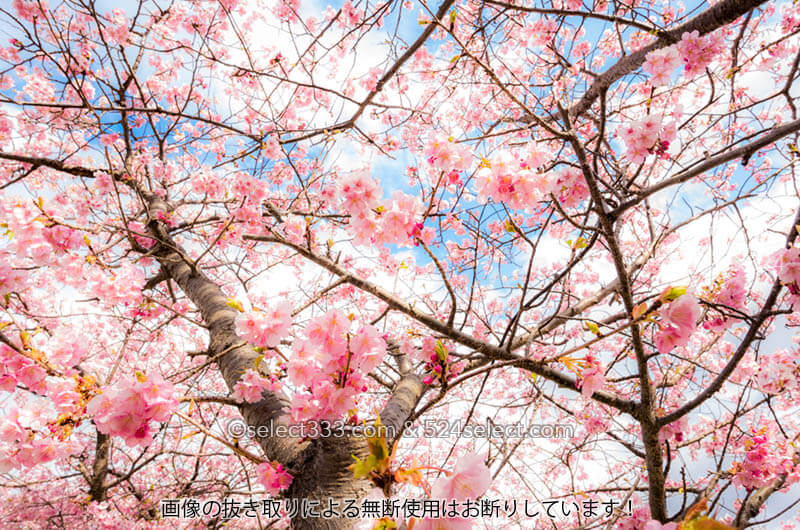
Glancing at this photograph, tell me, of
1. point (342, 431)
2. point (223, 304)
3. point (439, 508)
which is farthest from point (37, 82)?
point (439, 508)

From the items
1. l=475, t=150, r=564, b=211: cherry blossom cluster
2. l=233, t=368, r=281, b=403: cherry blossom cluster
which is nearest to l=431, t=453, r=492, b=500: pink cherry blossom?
l=475, t=150, r=564, b=211: cherry blossom cluster

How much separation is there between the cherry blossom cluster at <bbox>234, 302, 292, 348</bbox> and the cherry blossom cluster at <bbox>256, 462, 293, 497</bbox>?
0.59 m

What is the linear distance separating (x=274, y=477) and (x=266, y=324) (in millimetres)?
774

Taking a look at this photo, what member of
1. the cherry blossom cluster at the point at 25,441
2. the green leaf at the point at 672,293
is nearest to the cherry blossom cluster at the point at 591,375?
the green leaf at the point at 672,293

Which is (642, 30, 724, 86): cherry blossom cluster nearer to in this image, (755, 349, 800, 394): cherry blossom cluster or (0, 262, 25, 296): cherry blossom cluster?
(755, 349, 800, 394): cherry blossom cluster

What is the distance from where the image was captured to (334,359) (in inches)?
63.0

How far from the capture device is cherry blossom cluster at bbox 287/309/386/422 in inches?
61.6

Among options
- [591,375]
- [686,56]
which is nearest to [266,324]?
[591,375]

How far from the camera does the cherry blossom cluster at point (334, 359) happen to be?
5.14 ft

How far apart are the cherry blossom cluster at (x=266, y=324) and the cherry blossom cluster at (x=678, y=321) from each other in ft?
5.39

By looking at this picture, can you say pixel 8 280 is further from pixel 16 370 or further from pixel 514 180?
pixel 514 180

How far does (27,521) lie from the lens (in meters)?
5.76

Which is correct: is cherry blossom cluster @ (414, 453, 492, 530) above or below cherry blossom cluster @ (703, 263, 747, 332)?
below

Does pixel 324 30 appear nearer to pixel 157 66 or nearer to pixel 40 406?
pixel 40 406
